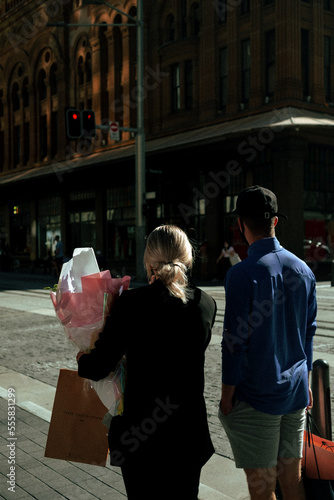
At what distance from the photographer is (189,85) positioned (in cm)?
2434

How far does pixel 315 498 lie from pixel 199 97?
22.4m

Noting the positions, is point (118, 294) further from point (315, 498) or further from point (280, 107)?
point (280, 107)

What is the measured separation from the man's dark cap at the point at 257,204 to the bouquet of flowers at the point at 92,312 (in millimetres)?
637

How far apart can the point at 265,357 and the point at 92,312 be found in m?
0.76

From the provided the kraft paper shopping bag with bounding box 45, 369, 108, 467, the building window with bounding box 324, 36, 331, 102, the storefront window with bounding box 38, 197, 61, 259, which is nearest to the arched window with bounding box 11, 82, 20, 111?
the storefront window with bounding box 38, 197, 61, 259

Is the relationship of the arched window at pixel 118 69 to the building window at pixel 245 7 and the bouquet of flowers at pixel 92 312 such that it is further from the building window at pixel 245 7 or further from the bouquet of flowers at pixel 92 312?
the bouquet of flowers at pixel 92 312

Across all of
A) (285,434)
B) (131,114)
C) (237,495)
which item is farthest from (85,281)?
(131,114)

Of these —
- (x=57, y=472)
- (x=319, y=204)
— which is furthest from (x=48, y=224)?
(x=57, y=472)

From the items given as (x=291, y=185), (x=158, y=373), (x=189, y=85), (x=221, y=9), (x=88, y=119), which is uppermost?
(x=221, y=9)

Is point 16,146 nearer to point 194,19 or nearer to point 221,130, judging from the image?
point 194,19

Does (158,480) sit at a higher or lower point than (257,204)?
lower

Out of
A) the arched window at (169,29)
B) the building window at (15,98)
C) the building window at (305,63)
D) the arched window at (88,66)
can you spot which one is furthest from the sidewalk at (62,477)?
the building window at (15,98)

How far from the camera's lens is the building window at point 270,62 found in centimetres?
2083

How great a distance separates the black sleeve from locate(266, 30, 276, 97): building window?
2003 centimetres
